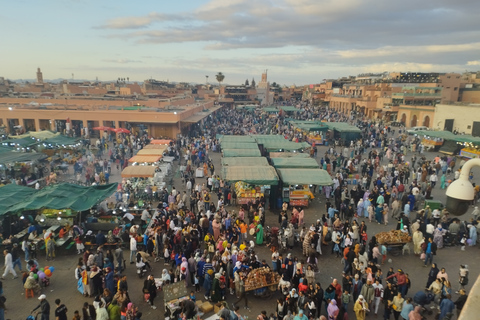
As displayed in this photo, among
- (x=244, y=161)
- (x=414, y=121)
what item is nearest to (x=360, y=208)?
(x=244, y=161)

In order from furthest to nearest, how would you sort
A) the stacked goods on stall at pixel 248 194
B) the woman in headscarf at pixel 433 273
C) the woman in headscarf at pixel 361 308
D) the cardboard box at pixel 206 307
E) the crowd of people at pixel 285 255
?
the stacked goods on stall at pixel 248 194 → the woman in headscarf at pixel 433 273 → the cardboard box at pixel 206 307 → the crowd of people at pixel 285 255 → the woman in headscarf at pixel 361 308

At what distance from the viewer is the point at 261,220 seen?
12875 mm

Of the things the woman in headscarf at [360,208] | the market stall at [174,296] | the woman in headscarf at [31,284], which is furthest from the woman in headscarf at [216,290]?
the woman in headscarf at [360,208]

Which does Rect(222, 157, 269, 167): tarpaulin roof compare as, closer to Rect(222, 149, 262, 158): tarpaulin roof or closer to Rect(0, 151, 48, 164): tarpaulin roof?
Rect(222, 149, 262, 158): tarpaulin roof

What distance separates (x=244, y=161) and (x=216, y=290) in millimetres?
9963

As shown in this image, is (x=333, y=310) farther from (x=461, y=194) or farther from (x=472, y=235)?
(x=472, y=235)

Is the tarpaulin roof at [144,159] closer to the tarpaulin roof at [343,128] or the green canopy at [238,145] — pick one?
the green canopy at [238,145]

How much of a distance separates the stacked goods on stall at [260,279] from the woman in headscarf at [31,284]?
5.67 m

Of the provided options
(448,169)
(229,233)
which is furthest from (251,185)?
(448,169)

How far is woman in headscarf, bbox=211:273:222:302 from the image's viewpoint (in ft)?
27.7

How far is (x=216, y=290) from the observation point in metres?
8.52

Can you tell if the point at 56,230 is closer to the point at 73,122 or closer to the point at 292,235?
the point at 292,235

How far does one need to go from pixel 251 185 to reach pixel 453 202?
11625 millimetres

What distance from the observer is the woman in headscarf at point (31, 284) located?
8.54 m
